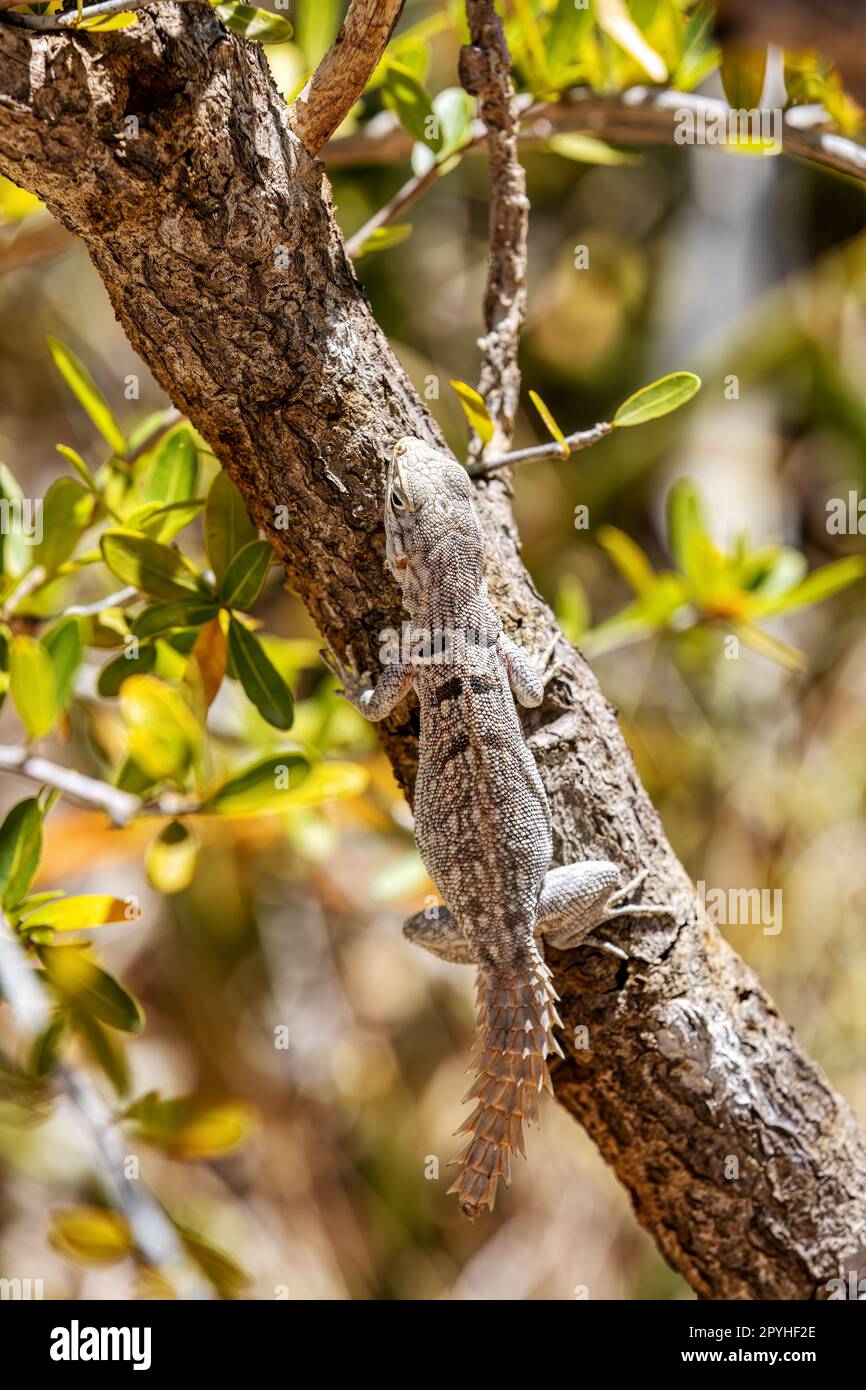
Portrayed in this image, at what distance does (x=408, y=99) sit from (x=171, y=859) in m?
1.60

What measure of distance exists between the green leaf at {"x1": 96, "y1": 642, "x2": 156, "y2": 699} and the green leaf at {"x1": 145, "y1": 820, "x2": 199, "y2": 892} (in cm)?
32

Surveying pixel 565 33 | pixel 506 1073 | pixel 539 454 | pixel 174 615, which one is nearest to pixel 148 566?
pixel 174 615

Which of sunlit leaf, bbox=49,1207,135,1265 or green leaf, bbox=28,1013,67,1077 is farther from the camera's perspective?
sunlit leaf, bbox=49,1207,135,1265

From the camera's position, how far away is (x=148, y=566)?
192 cm

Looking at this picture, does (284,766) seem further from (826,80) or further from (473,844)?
(826,80)

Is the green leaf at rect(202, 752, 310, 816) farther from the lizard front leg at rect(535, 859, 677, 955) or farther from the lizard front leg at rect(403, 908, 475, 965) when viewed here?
the lizard front leg at rect(535, 859, 677, 955)

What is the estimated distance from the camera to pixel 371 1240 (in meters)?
4.89

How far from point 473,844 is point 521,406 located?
3.83 metres

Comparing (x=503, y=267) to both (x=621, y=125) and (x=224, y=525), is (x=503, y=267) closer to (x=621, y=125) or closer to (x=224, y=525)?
(x=621, y=125)

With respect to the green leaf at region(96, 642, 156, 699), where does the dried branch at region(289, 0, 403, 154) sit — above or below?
above

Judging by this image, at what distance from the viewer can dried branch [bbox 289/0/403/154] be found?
1.50 m

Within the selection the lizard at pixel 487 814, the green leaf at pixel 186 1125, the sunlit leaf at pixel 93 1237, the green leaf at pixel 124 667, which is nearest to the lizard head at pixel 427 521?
the lizard at pixel 487 814

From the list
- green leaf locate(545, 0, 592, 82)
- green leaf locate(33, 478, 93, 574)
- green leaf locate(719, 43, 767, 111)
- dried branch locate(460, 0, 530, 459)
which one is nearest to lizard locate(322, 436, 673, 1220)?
dried branch locate(460, 0, 530, 459)
